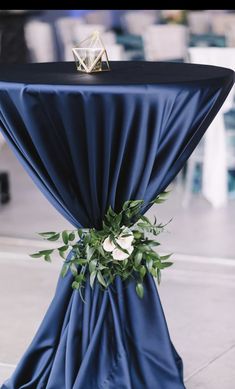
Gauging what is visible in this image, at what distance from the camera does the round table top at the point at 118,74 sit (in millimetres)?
3193

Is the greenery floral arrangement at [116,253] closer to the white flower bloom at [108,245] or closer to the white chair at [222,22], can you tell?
the white flower bloom at [108,245]

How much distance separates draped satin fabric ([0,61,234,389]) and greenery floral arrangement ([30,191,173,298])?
0.04 metres

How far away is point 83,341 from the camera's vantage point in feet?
11.1

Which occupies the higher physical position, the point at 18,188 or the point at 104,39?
the point at 104,39

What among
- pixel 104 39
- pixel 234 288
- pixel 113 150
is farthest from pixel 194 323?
pixel 104 39

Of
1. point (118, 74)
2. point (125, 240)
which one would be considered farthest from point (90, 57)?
point (125, 240)

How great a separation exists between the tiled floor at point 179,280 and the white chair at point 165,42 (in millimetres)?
771

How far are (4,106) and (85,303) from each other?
75cm

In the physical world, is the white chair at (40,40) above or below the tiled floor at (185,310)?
above

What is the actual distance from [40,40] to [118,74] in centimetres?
208

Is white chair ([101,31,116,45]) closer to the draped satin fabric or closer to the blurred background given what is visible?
the blurred background

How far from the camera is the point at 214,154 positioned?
17.2ft

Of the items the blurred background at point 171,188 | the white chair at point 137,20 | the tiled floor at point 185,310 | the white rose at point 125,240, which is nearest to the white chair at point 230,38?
the blurred background at point 171,188

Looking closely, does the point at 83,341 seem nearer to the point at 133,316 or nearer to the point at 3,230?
the point at 133,316
